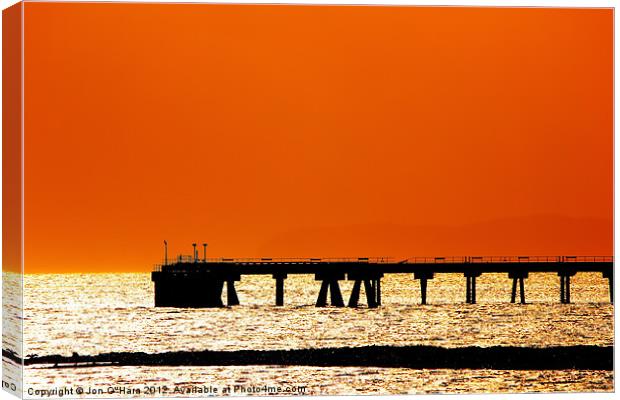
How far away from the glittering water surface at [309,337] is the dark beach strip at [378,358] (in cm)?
57

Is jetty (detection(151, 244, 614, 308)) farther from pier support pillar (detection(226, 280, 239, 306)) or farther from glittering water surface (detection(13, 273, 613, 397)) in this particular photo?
glittering water surface (detection(13, 273, 613, 397))

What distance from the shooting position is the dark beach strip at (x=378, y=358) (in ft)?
135

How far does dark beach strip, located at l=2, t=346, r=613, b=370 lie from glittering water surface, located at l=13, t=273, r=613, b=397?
567 millimetres

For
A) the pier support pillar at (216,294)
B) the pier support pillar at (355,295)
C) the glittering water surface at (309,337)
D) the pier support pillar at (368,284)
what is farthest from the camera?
the pier support pillar at (355,295)

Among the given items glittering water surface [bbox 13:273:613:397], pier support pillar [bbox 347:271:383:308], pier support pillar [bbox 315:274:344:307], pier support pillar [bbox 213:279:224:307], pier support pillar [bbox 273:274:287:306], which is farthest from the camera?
pier support pillar [bbox 273:274:287:306]

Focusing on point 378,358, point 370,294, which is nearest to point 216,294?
point 370,294

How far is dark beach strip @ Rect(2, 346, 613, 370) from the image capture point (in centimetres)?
4100

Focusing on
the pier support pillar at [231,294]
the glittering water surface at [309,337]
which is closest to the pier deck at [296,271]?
the pier support pillar at [231,294]

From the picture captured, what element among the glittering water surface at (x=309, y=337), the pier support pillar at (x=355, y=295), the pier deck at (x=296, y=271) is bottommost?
the glittering water surface at (x=309, y=337)

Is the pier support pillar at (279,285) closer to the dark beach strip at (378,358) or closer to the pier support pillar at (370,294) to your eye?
the pier support pillar at (370,294)

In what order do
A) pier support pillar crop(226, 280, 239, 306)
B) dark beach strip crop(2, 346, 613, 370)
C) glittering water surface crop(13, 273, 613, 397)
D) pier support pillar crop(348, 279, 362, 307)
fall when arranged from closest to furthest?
glittering water surface crop(13, 273, 613, 397) → dark beach strip crop(2, 346, 613, 370) → pier support pillar crop(348, 279, 362, 307) → pier support pillar crop(226, 280, 239, 306)

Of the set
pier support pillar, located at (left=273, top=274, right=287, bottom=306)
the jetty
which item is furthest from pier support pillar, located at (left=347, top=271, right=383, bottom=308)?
pier support pillar, located at (left=273, top=274, right=287, bottom=306)

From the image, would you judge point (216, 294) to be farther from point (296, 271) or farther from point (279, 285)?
point (296, 271)

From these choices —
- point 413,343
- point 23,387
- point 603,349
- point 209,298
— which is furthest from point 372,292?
point 23,387
